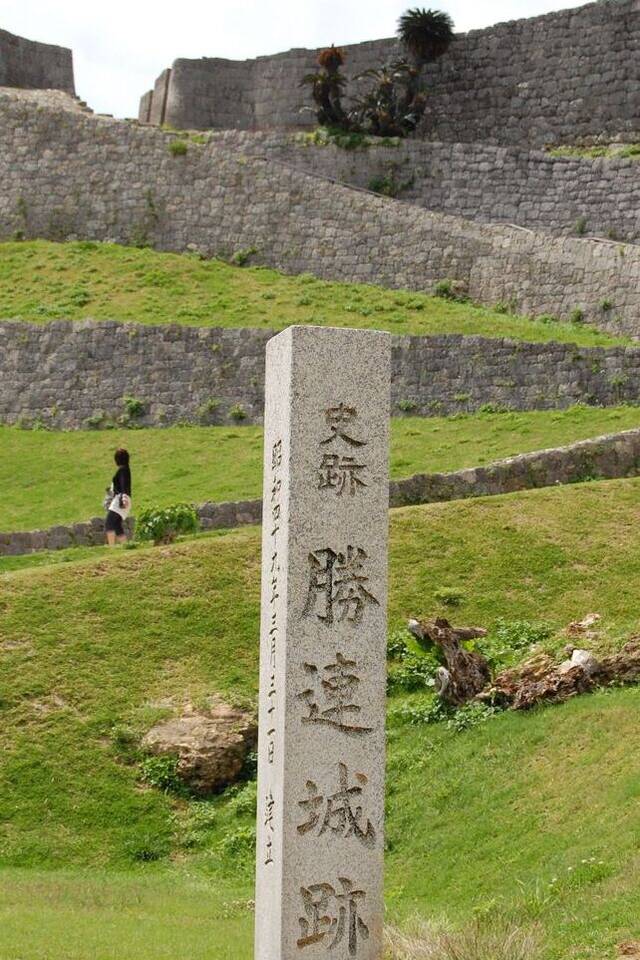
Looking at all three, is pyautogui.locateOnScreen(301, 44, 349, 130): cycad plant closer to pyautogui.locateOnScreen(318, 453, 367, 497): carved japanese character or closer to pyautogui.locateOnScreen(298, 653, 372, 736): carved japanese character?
pyautogui.locateOnScreen(318, 453, 367, 497): carved japanese character

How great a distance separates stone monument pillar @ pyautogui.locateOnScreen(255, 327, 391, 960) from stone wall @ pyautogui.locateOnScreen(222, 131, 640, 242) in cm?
2965

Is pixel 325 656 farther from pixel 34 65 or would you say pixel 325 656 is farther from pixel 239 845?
pixel 34 65

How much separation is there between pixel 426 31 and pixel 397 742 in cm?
3336

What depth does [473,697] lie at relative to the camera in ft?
48.3

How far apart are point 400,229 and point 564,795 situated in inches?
1025

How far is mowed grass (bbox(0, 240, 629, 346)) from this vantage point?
32625mm

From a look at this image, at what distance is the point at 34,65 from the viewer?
5000 centimetres

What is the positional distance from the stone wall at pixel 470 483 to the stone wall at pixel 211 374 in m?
5.54

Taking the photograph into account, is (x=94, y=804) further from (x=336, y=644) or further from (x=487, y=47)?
(x=487, y=47)

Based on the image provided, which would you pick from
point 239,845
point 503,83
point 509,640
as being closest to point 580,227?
point 503,83

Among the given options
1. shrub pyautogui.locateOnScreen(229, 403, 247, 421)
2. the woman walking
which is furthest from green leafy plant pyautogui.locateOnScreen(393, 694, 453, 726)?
shrub pyautogui.locateOnScreen(229, 403, 247, 421)

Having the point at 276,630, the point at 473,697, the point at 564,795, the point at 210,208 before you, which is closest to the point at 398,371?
the point at 210,208

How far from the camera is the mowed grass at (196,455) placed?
2511cm

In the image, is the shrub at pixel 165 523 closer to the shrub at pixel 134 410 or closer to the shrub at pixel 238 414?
the shrub at pixel 238 414
